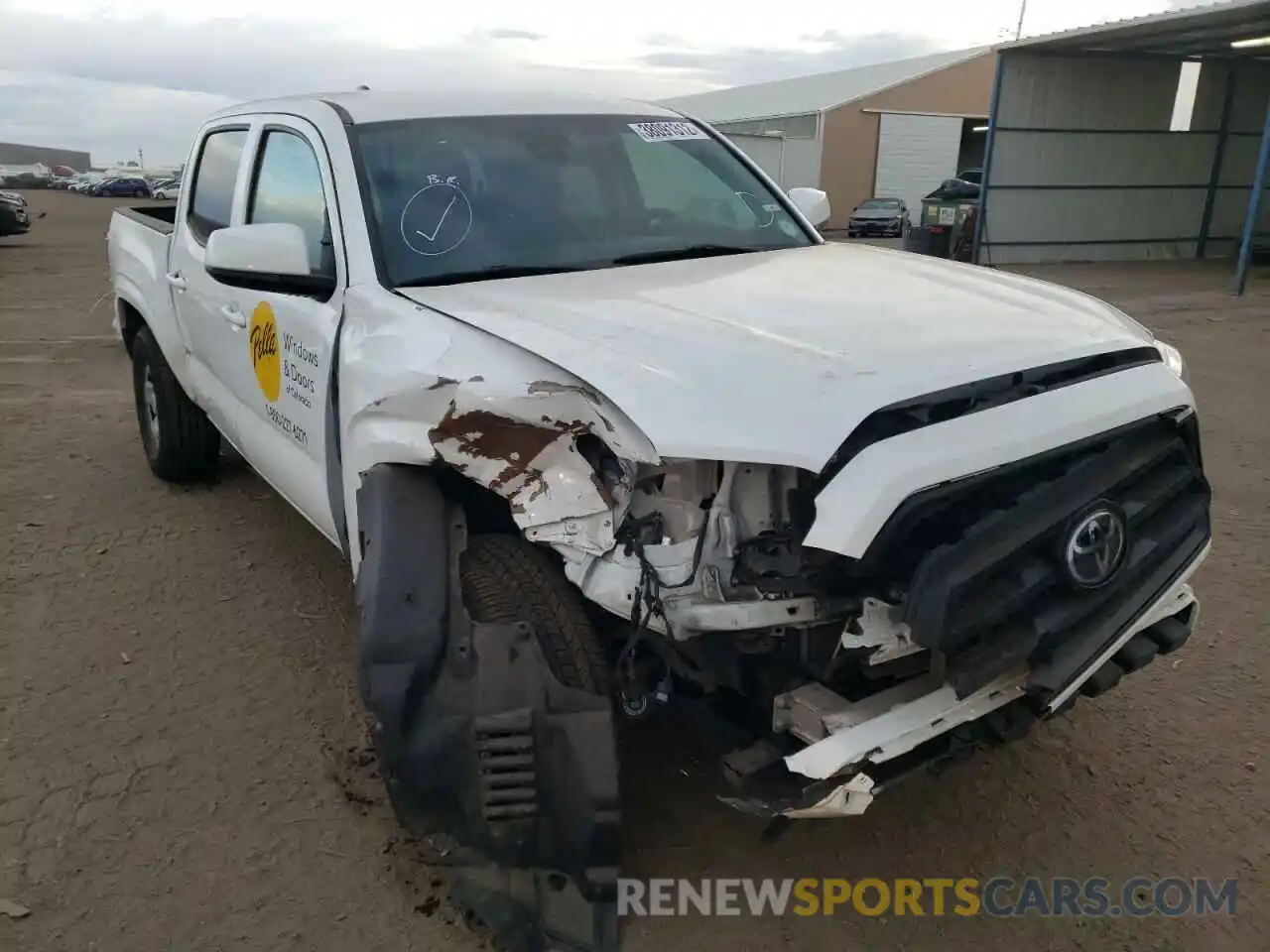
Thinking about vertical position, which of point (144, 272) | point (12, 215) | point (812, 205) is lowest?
point (12, 215)

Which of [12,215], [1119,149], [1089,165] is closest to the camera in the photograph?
[1089,165]

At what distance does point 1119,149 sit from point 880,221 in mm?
8488

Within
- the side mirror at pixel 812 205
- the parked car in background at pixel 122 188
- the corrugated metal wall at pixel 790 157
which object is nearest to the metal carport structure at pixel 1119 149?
the side mirror at pixel 812 205

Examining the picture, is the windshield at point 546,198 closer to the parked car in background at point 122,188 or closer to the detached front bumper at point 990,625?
the detached front bumper at point 990,625

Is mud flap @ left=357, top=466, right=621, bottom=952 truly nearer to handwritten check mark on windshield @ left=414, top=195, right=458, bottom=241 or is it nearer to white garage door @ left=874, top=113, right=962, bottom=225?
handwritten check mark on windshield @ left=414, top=195, right=458, bottom=241

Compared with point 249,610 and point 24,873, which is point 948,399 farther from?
point 249,610

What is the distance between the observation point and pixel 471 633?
2.24 metres

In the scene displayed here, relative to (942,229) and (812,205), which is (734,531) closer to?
(812,205)

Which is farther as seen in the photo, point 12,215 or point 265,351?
point 12,215

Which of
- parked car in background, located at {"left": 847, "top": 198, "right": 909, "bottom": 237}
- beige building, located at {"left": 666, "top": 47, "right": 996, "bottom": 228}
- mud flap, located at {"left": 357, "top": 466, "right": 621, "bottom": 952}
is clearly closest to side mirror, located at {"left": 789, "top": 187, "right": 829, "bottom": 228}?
mud flap, located at {"left": 357, "top": 466, "right": 621, "bottom": 952}

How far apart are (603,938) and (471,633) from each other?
2.48 feet

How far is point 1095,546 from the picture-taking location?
226cm

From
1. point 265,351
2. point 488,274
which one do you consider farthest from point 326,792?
point 488,274

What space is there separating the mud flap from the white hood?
22.9 inches
